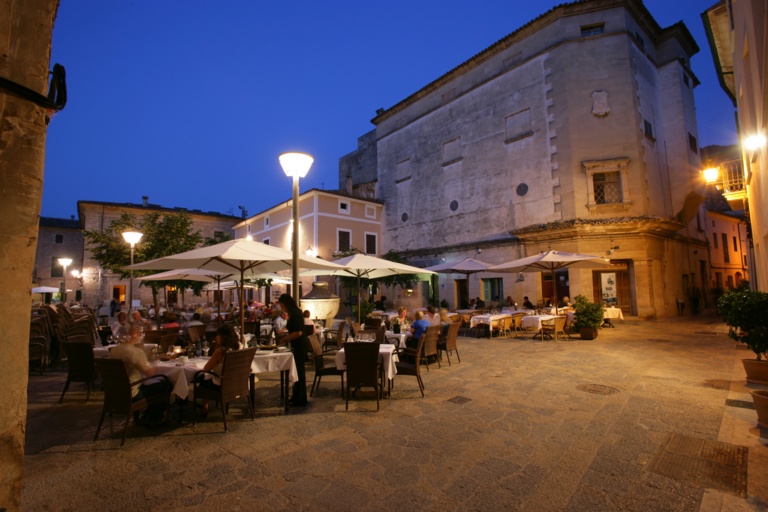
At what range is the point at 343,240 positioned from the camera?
85.8 feet

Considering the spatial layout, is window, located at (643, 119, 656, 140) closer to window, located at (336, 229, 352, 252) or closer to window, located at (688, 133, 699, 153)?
window, located at (688, 133, 699, 153)

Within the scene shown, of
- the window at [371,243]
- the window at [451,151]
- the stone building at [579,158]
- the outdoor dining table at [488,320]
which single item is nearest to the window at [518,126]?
the stone building at [579,158]

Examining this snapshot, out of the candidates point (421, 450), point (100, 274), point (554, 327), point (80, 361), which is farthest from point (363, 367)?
point (100, 274)

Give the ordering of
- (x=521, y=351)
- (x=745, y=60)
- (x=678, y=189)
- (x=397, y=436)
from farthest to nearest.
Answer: (x=678, y=189) → (x=521, y=351) → (x=745, y=60) → (x=397, y=436)

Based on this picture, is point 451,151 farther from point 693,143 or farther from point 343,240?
point 693,143

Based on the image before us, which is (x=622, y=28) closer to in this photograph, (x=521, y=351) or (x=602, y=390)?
(x=521, y=351)

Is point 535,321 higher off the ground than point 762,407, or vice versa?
point 535,321

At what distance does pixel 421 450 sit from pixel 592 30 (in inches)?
868

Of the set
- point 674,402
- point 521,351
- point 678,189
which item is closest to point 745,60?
point 674,402

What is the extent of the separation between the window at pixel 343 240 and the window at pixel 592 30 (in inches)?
690

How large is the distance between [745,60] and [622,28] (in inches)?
540

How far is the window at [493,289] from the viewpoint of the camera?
67.5 ft

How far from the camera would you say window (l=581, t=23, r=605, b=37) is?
1816 centimetres

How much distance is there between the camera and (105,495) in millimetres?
3145
